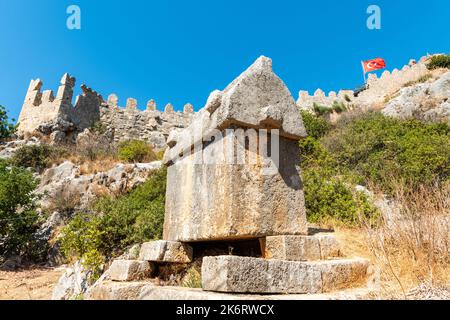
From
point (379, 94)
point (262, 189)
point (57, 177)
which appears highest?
point (379, 94)

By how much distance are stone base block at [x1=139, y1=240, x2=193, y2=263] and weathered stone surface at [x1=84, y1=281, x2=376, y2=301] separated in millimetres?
449

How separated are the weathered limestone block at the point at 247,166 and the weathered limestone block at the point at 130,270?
17.4 inches

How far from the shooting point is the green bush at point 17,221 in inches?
379

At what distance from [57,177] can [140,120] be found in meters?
10.3

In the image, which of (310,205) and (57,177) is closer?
(310,205)

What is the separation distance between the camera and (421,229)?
2785 mm

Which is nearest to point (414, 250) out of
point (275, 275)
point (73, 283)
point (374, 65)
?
point (275, 275)

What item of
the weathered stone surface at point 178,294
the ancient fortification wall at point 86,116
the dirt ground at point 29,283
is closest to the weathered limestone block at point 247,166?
the weathered stone surface at point 178,294

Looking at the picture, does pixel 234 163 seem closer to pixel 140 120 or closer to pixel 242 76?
pixel 242 76

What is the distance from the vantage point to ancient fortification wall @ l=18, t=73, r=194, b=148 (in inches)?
768

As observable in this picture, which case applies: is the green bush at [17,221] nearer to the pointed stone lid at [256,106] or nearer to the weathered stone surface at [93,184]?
the weathered stone surface at [93,184]

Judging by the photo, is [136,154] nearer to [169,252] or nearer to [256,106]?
[169,252]
